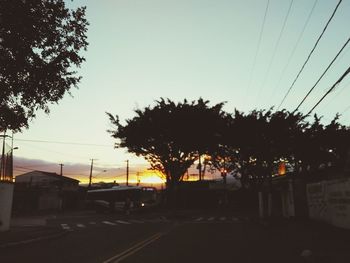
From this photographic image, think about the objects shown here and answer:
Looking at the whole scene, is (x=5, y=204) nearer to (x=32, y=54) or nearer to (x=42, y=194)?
(x=32, y=54)

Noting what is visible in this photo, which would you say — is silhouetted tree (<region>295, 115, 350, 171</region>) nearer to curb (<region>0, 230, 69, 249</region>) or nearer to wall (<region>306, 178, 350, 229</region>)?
wall (<region>306, 178, 350, 229</region>)

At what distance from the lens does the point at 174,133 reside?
43500 millimetres

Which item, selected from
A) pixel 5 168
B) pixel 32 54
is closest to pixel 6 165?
pixel 5 168

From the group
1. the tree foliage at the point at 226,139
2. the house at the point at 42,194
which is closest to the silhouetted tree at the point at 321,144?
the tree foliage at the point at 226,139

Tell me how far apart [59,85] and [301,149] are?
109 ft

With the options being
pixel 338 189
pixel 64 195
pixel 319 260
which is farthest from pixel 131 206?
pixel 319 260

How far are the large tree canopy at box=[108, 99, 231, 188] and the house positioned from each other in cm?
2155

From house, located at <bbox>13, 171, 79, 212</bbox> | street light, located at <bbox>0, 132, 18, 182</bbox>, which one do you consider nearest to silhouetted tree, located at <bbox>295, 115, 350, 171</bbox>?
street light, located at <bbox>0, 132, 18, 182</bbox>

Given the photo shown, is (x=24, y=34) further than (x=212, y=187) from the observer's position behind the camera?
No

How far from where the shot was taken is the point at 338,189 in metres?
23.3

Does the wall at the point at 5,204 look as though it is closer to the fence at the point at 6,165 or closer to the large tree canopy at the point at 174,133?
the fence at the point at 6,165

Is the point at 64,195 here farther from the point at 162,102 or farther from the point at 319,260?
the point at 319,260

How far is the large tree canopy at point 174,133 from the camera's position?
143 feet

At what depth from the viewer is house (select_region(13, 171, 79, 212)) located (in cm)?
5872
